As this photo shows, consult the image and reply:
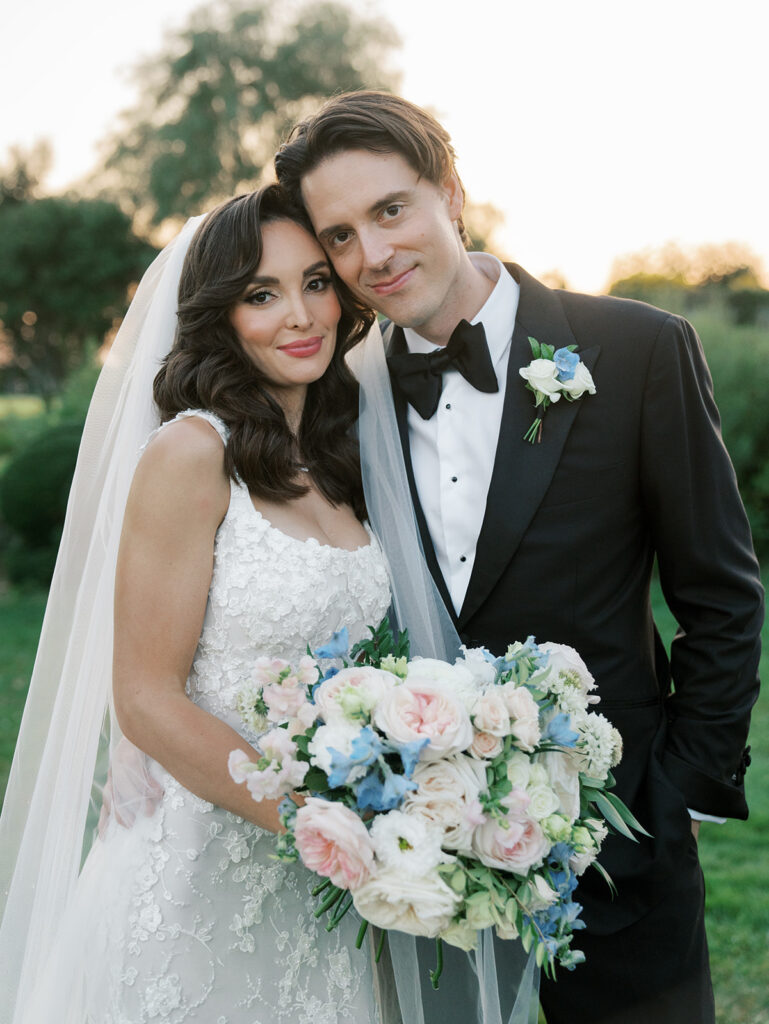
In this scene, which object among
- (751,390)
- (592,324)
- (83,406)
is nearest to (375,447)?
(592,324)

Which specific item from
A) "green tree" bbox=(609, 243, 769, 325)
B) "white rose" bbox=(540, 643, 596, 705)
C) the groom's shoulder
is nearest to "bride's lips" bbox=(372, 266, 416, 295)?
the groom's shoulder

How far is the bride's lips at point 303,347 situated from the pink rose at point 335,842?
4.60ft

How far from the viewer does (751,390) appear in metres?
12.1

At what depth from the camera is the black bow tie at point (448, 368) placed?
9.49 ft

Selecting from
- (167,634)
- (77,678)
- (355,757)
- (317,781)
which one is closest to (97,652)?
(77,678)

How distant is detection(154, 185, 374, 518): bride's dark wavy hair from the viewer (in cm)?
268

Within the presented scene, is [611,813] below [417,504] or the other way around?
below

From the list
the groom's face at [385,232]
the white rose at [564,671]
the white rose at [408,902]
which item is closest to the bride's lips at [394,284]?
the groom's face at [385,232]

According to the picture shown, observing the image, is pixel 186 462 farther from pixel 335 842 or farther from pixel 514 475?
pixel 335 842

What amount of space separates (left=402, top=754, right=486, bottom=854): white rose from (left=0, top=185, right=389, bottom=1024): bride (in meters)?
0.67

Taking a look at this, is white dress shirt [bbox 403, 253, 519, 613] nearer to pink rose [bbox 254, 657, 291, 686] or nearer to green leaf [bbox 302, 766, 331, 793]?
pink rose [bbox 254, 657, 291, 686]

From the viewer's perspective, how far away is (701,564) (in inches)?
109

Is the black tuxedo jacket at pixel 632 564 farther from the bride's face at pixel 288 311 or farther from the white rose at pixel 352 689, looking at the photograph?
the white rose at pixel 352 689

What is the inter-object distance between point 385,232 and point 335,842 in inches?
72.6
